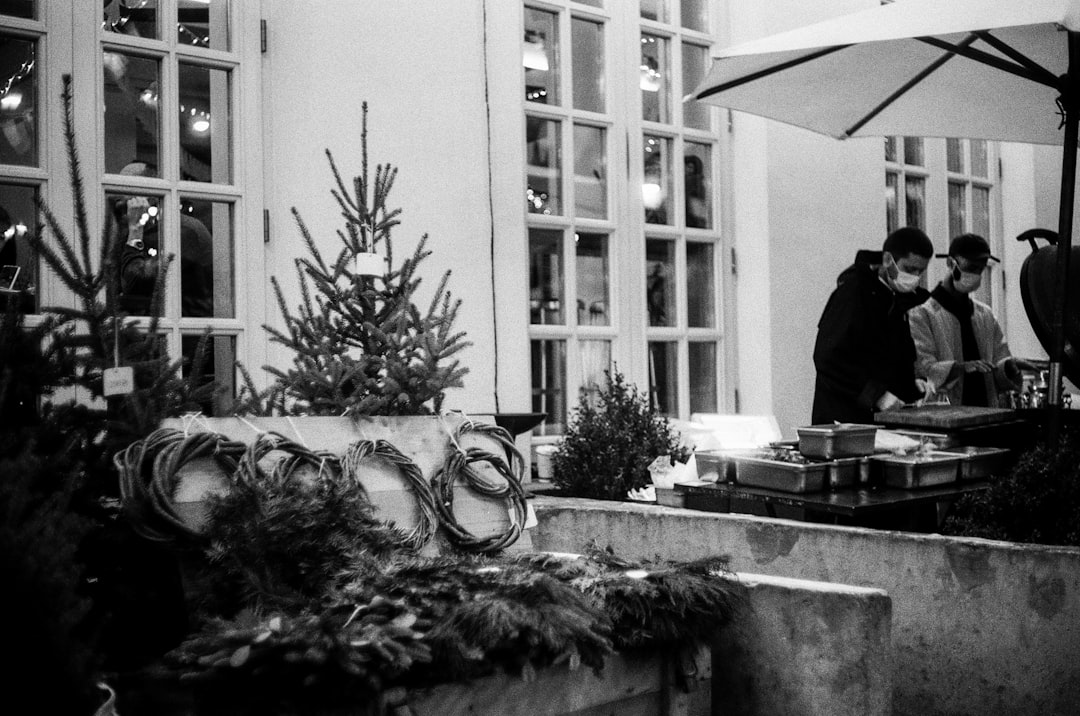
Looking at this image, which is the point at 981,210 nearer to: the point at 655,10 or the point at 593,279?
the point at 655,10

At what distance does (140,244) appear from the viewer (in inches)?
170

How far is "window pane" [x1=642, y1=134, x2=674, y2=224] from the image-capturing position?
6.06 meters

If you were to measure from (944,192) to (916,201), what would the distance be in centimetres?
32

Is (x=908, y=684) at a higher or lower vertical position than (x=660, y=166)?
lower

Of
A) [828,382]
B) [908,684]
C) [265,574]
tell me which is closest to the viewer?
[265,574]

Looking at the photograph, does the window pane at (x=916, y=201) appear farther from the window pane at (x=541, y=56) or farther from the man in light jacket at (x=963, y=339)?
the window pane at (x=541, y=56)

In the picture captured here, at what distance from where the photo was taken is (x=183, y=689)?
1.83 meters

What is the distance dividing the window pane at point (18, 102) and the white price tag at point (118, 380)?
2.25 m

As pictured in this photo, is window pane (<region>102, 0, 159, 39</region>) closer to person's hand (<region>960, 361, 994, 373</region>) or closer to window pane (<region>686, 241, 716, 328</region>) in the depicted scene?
window pane (<region>686, 241, 716, 328</region>)

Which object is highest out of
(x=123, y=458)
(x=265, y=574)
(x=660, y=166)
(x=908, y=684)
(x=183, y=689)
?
(x=660, y=166)

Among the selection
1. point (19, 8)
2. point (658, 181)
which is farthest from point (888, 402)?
point (19, 8)

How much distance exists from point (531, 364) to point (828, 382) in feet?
5.19

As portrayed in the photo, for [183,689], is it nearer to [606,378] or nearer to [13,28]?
[13,28]

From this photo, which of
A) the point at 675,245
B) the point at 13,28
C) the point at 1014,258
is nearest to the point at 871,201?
the point at 675,245
